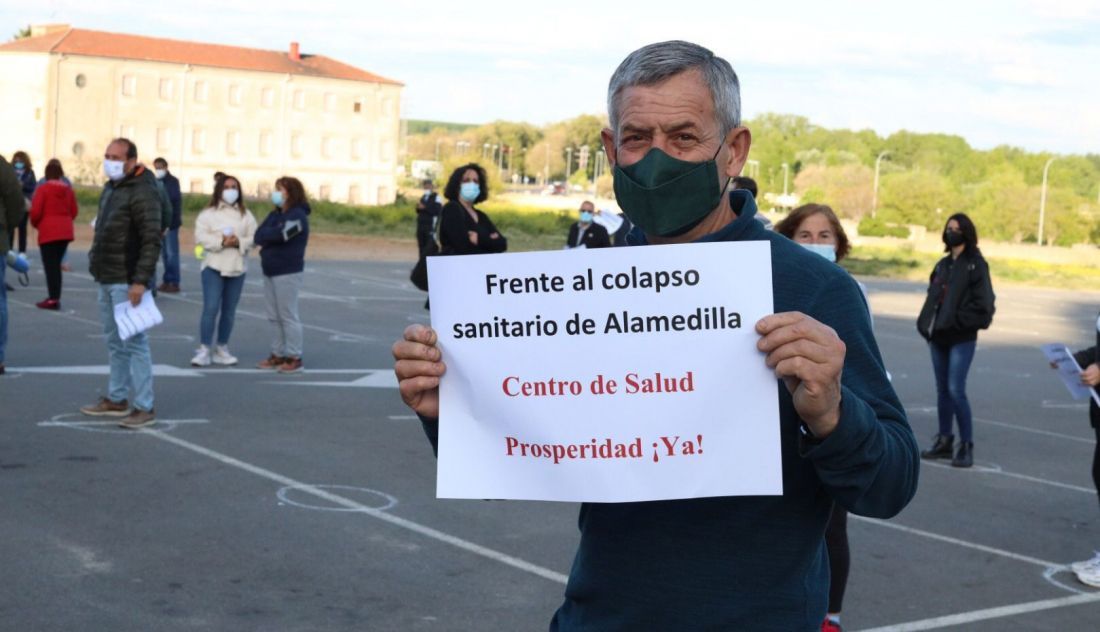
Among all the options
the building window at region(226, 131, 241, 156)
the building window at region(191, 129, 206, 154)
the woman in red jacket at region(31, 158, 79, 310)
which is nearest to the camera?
the woman in red jacket at region(31, 158, 79, 310)

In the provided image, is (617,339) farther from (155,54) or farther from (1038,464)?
(155,54)

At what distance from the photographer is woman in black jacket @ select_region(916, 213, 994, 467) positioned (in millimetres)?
11289

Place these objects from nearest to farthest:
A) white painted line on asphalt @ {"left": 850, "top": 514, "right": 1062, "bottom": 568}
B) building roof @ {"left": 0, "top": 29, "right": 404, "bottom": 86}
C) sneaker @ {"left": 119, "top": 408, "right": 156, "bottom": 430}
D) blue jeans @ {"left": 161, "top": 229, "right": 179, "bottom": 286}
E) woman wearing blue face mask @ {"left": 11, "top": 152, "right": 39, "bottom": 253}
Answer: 1. white painted line on asphalt @ {"left": 850, "top": 514, "right": 1062, "bottom": 568}
2. sneaker @ {"left": 119, "top": 408, "right": 156, "bottom": 430}
3. blue jeans @ {"left": 161, "top": 229, "right": 179, "bottom": 286}
4. woman wearing blue face mask @ {"left": 11, "top": 152, "right": 39, "bottom": 253}
5. building roof @ {"left": 0, "top": 29, "right": 404, "bottom": 86}

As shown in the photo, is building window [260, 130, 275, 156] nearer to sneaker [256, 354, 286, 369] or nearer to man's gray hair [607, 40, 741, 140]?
sneaker [256, 354, 286, 369]

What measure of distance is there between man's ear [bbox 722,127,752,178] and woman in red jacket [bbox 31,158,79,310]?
17.1 metres

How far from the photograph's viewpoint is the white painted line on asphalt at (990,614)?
680cm

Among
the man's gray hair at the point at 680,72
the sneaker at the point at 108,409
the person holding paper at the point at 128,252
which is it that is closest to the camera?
the man's gray hair at the point at 680,72

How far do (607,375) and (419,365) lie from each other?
341 millimetres

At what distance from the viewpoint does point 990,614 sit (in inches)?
283

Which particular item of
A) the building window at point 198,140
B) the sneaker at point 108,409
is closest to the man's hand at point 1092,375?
the sneaker at point 108,409

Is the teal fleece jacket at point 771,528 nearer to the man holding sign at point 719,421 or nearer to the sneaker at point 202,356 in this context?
the man holding sign at point 719,421

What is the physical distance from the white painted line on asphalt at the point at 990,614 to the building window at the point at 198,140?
102 meters

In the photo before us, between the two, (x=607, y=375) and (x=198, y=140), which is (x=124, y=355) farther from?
(x=198, y=140)

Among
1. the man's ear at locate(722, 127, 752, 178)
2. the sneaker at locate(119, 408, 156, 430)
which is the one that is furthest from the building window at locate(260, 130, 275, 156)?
the man's ear at locate(722, 127, 752, 178)
